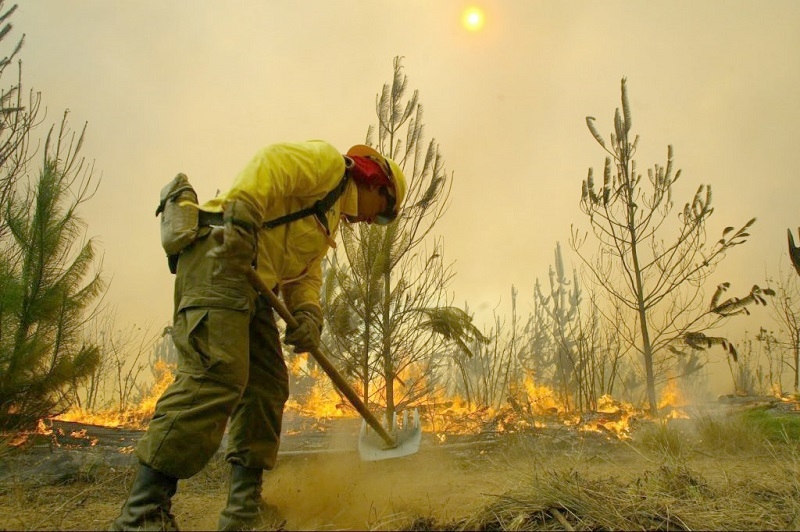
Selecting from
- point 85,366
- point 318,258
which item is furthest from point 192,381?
point 85,366

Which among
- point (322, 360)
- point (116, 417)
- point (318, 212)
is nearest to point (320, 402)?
point (116, 417)

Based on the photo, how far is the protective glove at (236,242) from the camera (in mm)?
2131

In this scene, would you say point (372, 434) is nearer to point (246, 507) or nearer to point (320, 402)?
point (246, 507)

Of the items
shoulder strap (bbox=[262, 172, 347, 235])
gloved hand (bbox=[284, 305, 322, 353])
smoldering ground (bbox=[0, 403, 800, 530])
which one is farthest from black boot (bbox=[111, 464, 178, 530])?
shoulder strap (bbox=[262, 172, 347, 235])

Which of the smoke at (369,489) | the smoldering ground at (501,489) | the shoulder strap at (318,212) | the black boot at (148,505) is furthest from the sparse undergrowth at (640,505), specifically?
the shoulder strap at (318,212)

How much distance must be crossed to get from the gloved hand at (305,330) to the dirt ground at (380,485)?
0.86 meters

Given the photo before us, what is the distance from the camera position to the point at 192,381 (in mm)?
2164

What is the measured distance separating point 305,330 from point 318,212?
649 mm

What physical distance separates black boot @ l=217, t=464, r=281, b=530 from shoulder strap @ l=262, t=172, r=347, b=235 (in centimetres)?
126

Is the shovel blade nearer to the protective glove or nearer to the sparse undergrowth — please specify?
the sparse undergrowth

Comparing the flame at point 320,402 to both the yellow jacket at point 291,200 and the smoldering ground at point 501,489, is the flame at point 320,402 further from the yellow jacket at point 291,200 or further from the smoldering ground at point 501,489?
the yellow jacket at point 291,200

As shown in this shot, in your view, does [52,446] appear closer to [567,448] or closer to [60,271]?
[60,271]

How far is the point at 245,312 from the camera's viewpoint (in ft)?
7.71

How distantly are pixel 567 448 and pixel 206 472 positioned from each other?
368 cm
